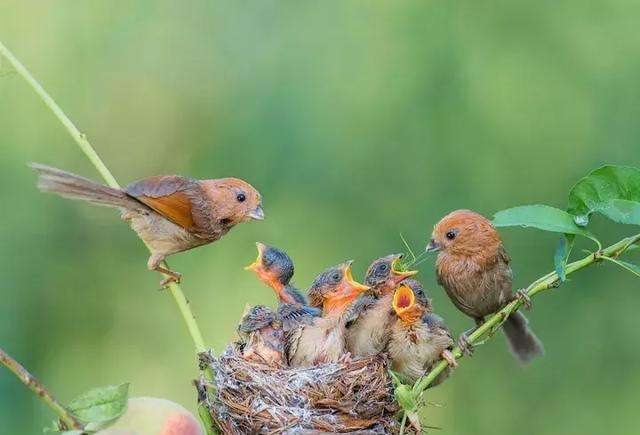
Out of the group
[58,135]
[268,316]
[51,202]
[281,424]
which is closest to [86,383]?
[51,202]

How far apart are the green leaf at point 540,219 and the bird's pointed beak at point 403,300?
1.72 m

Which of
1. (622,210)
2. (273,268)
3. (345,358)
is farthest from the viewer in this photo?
(273,268)

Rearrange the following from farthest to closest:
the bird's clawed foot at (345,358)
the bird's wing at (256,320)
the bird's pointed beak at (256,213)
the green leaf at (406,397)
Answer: the bird's wing at (256,320)
the bird's clawed foot at (345,358)
the bird's pointed beak at (256,213)
the green leaf at (406,397)

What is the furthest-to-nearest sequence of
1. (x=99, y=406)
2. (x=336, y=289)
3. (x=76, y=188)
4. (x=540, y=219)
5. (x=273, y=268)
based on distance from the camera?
(x=273, y=268)
(x=336, y=289)
(x=76, y=188)
(x=540, y=219)
(x=99, y=406)

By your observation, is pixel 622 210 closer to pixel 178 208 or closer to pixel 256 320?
pixel 178 208

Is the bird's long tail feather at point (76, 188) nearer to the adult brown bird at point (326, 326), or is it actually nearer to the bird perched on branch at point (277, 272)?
the adult brown bird at point (326, 326)

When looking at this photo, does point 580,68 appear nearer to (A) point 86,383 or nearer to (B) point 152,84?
(B) point 152,84

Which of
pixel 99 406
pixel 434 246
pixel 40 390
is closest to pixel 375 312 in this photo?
pixel 434 246

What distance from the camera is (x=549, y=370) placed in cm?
688

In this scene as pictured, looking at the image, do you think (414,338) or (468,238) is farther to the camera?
(468,238)

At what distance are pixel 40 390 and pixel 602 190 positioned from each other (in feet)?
3.78

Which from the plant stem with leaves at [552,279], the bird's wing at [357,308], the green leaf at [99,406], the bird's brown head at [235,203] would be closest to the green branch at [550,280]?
the plant stem with leaves at [552,279]

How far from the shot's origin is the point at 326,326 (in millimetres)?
4055

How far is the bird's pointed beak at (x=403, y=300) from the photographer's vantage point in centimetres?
391
